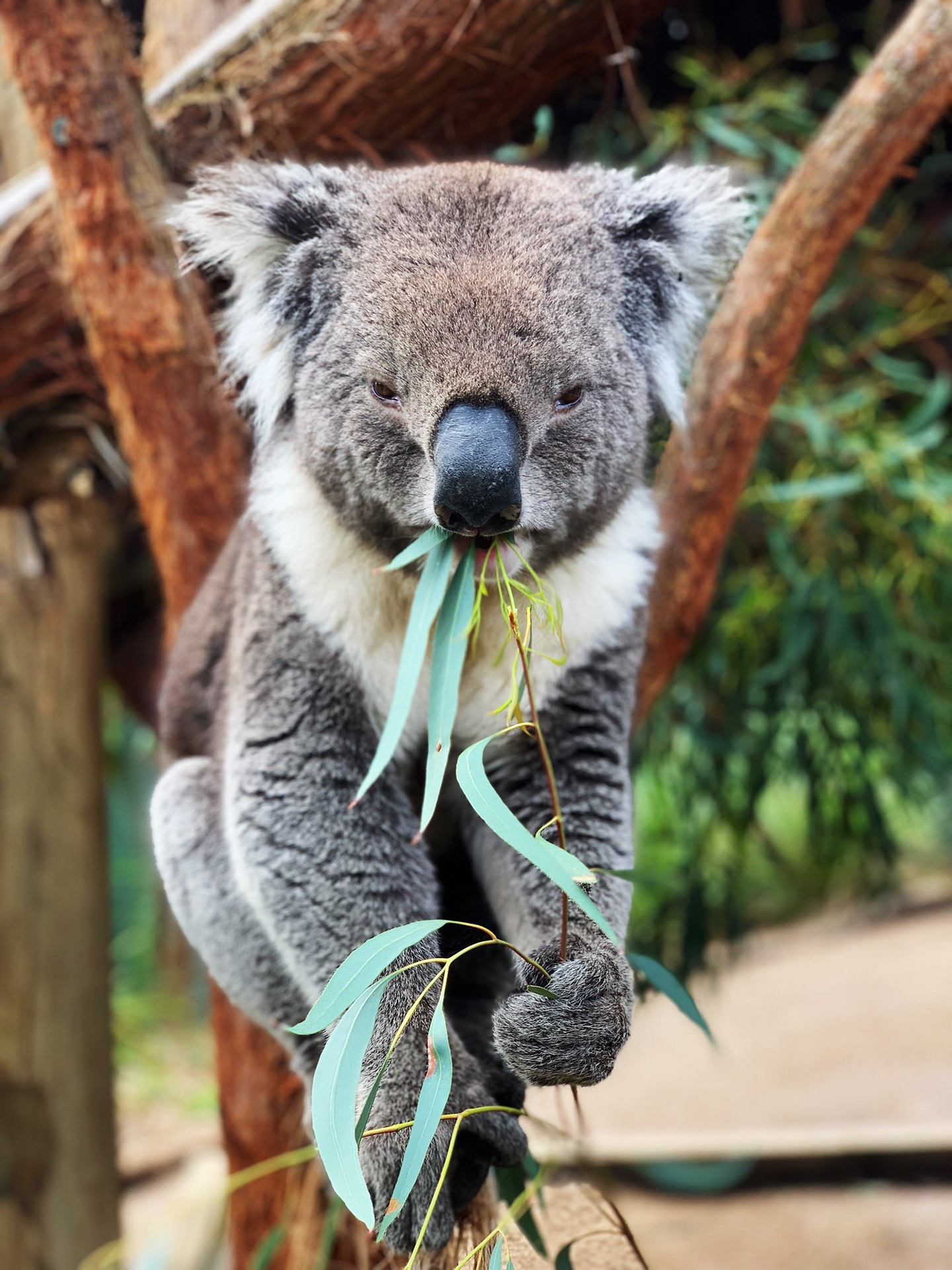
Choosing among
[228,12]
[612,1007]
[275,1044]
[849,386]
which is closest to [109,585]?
[228,12]

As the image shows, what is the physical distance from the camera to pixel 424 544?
1.48m

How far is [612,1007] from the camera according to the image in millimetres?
1417

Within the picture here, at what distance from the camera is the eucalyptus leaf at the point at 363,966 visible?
52.4 inches

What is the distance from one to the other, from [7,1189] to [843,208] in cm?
311

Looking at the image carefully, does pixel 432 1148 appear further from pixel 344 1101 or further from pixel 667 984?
pixel 667 984

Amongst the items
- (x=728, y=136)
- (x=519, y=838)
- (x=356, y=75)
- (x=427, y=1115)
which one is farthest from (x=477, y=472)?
(x=728, y=136)

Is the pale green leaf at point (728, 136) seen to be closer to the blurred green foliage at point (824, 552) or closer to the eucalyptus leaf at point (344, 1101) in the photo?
the blurred green foliage at point (824, 552)

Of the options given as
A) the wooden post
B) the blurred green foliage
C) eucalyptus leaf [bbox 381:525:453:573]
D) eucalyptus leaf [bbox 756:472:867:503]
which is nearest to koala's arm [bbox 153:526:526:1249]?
eucalyptus leaf [bbox 381:525:453:573]

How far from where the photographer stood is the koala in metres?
1.47

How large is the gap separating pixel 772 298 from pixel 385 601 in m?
1.12

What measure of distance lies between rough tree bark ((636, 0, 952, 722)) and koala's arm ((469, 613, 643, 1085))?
580 millimetres

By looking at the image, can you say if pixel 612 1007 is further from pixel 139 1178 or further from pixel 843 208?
pixel 139 1178

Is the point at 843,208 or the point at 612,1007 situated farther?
the point at 843,208

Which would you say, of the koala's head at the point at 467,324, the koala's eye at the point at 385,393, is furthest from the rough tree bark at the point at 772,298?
the koala's eye at the point at 385,393
